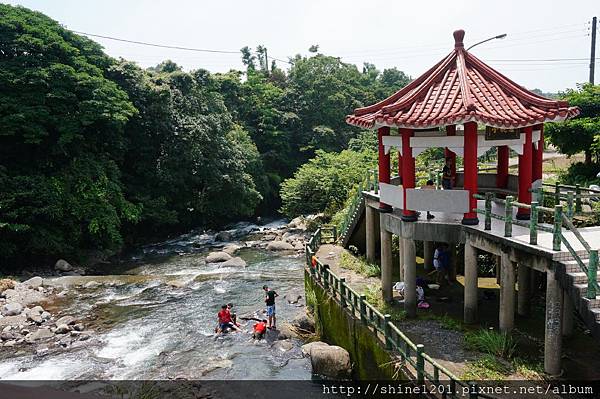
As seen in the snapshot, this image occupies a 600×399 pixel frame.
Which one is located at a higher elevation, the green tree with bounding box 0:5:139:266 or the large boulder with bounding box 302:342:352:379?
the green tree with bounding box 0:5:139:266

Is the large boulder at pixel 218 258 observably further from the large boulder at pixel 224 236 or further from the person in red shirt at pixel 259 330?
the person in red shirt at pixel 259 330

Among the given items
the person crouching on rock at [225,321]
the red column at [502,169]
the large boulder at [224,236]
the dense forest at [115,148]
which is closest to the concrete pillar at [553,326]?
the red column at [502,169]

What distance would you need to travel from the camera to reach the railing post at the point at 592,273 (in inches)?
318

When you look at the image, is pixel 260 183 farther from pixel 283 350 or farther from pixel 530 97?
pixel 530 97

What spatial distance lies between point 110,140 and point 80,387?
21949 millimetres

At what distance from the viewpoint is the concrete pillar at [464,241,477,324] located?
38.2ft

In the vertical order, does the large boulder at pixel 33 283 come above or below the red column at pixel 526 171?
below

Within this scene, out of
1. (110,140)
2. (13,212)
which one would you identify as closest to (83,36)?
(110,140)

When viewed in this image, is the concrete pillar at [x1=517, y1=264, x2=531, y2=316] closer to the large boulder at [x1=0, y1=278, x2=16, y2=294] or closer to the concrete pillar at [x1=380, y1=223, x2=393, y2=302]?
the concrete pillar at [x1=380, y1=223, x2=393, y2=302]

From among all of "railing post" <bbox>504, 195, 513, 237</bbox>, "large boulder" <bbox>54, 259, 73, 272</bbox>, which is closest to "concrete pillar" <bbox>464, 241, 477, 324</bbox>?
"railing post" <bbox>504, 195, 513, 237</bbox>

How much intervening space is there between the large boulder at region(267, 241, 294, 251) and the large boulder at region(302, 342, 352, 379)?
59.9 ft

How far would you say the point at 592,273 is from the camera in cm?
810

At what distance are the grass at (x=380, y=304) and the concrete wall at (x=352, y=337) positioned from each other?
3.28ft

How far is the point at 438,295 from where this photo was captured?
562 inches
